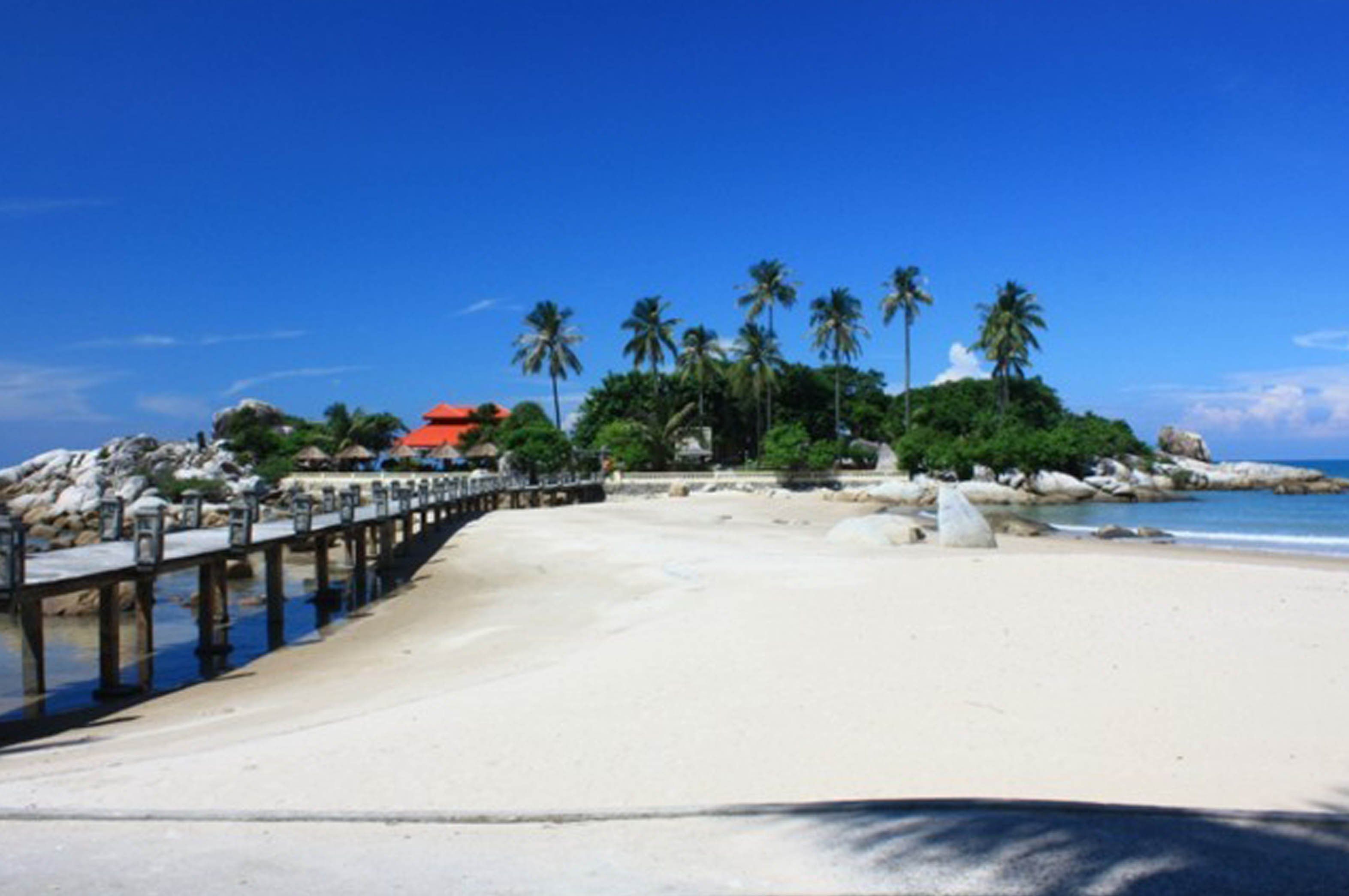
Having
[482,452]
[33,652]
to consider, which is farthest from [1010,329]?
[33,652]

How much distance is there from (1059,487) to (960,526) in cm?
4169

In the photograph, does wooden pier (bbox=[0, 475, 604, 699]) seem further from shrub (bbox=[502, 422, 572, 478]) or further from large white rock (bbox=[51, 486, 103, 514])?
large white rock (bbox=[51, 486, 103, 514])

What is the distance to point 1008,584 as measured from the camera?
50.0ft

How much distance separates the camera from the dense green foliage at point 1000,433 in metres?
63.2

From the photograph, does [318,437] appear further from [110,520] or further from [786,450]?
[110,520]

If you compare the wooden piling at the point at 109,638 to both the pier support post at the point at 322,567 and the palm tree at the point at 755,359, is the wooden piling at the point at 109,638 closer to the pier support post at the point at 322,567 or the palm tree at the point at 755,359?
the pier support post at the point at 322,567

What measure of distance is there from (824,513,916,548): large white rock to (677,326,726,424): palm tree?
42.0 m

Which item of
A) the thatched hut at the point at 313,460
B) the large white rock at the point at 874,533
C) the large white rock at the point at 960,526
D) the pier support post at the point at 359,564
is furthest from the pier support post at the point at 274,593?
the thatched hut at the point at 313,460

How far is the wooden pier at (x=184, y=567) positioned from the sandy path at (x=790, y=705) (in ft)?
6.13

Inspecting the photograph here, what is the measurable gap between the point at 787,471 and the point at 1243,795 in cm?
5402

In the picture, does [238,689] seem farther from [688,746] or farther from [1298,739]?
[1298,739]

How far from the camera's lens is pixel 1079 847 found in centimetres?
500

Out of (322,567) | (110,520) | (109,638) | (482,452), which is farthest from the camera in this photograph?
(482,452)

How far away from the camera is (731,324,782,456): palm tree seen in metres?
66.4
